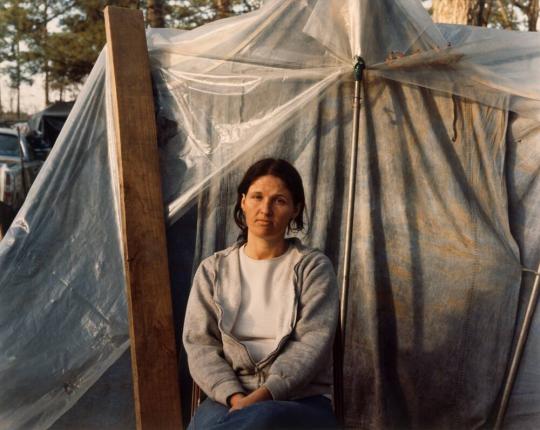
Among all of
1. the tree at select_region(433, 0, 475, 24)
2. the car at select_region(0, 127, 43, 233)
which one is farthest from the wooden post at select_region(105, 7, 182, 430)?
the car at select_region(0, 127, 43, 233)

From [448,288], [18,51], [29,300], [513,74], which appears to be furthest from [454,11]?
[18,51]

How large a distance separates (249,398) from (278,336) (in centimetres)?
30

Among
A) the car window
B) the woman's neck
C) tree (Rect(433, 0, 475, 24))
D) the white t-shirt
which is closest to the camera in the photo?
the white t-shirt

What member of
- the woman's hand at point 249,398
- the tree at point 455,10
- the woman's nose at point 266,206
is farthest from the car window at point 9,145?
the woman's hand at point 249,398

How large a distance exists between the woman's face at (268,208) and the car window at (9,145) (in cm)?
754

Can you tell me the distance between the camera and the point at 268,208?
2.72 metres

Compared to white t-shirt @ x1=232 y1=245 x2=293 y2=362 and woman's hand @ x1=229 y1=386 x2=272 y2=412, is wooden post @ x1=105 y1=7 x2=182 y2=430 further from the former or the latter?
woman's hand @ x1=229 y1=386 x2=272 y2=412

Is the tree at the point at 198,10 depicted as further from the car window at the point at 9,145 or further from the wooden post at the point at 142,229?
the wooden post at the point at 142,229

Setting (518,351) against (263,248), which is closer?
(263,248)

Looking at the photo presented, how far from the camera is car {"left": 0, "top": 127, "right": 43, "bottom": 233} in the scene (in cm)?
814

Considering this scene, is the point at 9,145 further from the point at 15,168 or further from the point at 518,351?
the point at 518,351

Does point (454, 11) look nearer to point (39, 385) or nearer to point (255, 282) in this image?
point (255, 282)

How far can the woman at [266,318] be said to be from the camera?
8.25 feet

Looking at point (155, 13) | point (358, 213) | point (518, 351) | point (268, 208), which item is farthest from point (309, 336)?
point (155, 13)
